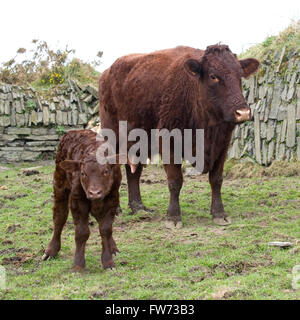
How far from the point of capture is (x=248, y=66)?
6742mm

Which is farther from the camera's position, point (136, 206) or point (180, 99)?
point (136, 206)

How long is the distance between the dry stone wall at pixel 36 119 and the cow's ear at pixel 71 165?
29.3ft

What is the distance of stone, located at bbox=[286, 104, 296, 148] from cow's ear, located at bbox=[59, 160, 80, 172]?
588 centimetres

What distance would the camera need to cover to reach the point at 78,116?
1430cm

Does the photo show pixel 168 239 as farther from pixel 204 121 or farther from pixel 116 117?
pixel 116 117

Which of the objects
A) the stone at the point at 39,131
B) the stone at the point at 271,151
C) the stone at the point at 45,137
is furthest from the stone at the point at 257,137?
the stone at the point at 39,131

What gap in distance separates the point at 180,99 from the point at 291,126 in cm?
370

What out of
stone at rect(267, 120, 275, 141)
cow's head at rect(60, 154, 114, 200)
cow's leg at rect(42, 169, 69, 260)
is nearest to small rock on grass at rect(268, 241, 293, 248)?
cow's head at rect(60, 154, 114, 200)

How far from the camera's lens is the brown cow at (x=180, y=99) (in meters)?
6.05

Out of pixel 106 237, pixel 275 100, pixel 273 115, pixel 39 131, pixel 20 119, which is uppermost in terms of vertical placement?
pixel 275 100

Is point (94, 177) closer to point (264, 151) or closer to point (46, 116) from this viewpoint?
point (264, 151)

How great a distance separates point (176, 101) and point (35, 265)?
2.84 meters

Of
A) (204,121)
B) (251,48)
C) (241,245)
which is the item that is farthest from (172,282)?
(251,48)

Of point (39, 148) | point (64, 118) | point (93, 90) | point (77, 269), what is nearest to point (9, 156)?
point (39, 148)
